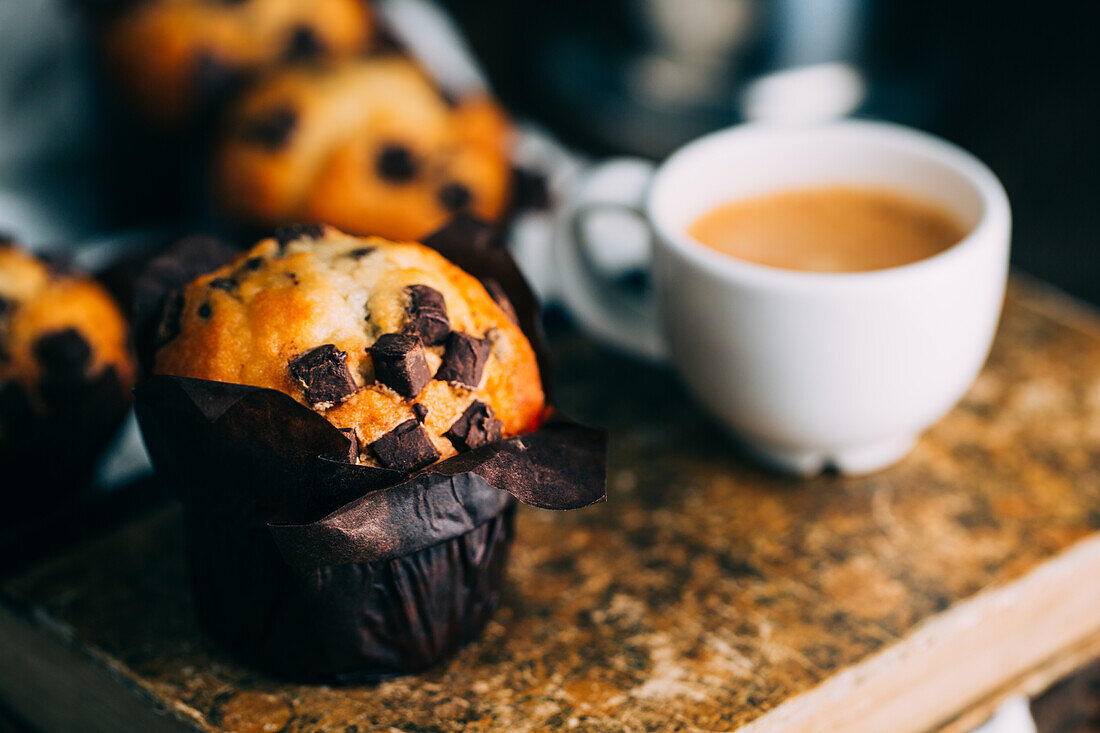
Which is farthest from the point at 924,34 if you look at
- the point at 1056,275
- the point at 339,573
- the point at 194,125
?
the point at 339,573

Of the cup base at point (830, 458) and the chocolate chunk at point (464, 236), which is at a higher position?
the chocolate chunk at point (464, 236)

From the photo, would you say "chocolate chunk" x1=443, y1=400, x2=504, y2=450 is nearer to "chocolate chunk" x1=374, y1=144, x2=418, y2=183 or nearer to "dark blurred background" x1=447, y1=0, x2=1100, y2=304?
"chocolate chunk" x1=374, y1=144, x2=418, y2=183

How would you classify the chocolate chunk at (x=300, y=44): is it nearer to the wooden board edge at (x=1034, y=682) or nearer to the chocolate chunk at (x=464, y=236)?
the chocolate chunk at (x=464, y=236)

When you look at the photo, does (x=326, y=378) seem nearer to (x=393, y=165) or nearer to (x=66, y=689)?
(x=66, y=689)

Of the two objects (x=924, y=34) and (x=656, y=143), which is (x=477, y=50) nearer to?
(x=656, y=143)

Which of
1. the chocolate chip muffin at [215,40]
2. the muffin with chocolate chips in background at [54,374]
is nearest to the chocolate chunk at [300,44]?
the chocolate chip muffin at [215,40]

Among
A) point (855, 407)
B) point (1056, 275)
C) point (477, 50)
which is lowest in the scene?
point (1056, 275)

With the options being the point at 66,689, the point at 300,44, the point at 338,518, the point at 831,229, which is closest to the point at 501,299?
the point at 338,518
